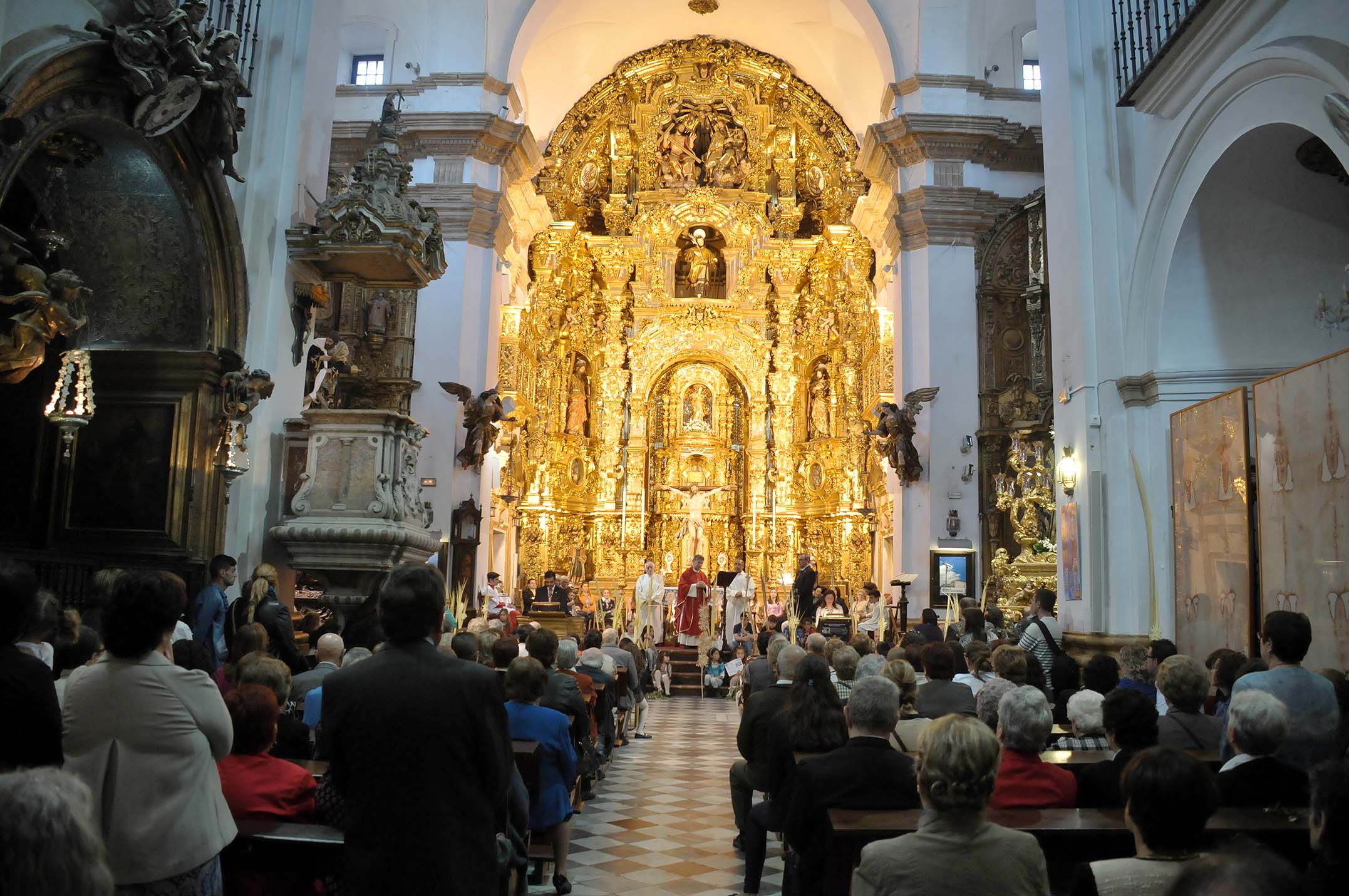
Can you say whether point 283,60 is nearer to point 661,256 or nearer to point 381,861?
point 381,861

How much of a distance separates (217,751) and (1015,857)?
202cm

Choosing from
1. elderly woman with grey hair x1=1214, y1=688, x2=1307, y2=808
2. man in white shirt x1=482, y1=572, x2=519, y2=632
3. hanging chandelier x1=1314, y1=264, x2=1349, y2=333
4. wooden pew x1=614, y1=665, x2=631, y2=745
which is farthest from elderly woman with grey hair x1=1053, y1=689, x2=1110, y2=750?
man in white shirt x1=482, y1=572, x2=519, y2=632

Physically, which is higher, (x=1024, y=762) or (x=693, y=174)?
(x=693, y=174)

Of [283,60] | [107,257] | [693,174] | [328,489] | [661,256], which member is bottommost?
[328,489]

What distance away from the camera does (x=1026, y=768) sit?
12.2 feet

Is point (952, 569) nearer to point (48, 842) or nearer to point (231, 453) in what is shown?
point (231, 453)

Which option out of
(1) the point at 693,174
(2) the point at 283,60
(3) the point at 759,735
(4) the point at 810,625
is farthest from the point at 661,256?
(3) the point at 759,735

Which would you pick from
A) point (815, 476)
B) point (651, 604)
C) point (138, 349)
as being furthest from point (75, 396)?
point (815, 476)

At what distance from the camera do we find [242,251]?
8203 millimetres

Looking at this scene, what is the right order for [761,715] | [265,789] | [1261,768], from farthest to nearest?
[761,715] < [1261,768] < [265,789]

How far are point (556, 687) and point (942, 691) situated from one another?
2.29m

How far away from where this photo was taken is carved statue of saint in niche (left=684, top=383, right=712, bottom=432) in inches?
966

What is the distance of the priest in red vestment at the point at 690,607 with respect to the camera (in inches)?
739

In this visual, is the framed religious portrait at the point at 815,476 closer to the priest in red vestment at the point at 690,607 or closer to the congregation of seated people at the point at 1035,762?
the priest in red vestment at the point at 690,607
